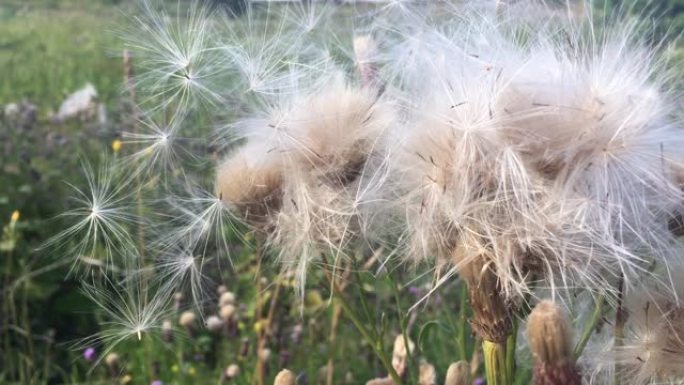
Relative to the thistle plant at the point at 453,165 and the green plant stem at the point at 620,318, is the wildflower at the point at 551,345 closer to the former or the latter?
the thistle plant at the point at 453,165

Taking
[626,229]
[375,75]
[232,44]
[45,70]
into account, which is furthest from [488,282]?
[45,70]

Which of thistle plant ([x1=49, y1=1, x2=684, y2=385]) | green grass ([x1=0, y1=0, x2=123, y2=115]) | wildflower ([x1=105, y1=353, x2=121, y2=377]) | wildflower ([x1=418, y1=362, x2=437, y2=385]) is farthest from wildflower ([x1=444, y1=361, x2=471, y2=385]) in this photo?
green grass ([x1=0, y1=0, x2=123, y2=115])

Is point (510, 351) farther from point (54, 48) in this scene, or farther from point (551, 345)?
point (54, 48)

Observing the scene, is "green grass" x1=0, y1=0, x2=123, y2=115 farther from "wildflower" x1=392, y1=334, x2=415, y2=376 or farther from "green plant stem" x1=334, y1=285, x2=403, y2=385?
"green plant stem" x1=334, y1=285, x2=403, y2=385

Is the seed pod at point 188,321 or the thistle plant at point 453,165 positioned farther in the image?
the seed pod at point 188,321

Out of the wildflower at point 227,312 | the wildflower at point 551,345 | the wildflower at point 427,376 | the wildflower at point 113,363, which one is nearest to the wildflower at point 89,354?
the wildflower at point 113,363

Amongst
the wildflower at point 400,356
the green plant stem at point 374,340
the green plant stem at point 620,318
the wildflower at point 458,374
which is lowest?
the wildflower at point 400,356

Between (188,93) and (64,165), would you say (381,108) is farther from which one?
(64,165)
